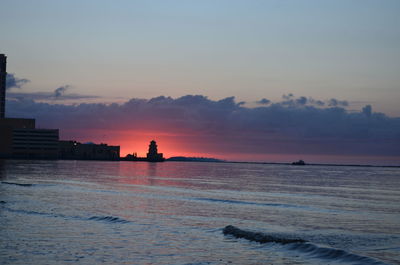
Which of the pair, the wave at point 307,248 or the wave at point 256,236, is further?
the wave at point 256,236

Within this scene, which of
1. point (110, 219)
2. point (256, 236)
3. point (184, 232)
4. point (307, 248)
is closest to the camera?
point (307, 248)

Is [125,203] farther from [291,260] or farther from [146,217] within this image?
[291,260]

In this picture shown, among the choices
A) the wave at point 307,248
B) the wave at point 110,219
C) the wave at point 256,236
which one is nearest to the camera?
the wave at point 307,248

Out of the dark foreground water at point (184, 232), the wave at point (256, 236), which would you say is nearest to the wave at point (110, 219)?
the dark foreground water at point (184, 232)

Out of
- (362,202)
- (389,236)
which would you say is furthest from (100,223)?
(362,202)

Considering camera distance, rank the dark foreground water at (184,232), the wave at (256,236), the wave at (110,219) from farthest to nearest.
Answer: the wave at (110,219), the wave at (256,236), the dark foreground water at (184,232)

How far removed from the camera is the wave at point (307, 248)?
30266mm

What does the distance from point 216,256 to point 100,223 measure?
15.3m

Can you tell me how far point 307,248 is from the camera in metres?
33.3

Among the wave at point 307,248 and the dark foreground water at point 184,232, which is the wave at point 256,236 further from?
the dark foreground water at point 184,232

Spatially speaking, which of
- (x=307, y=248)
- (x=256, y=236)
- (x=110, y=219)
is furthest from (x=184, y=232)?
(x=307, y=248)

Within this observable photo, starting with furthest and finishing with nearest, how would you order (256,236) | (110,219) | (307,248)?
1. (110,219)
2. (256,236)
3. (307,248)

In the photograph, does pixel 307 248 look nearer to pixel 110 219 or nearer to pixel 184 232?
pixel 184 232

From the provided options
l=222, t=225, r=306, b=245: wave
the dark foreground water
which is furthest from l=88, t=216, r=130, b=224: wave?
l=222, t=225, r=306, b=245: wave
